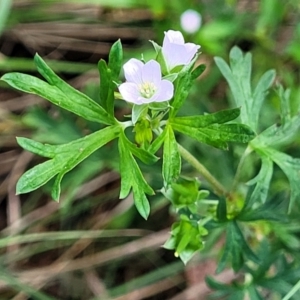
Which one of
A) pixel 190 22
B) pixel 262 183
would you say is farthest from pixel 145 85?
pixel 190 22

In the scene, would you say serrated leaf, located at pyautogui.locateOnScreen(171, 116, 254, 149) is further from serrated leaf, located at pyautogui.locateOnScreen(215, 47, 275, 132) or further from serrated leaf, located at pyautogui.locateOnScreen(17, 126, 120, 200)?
A: serrated leaf, located at pyautogui.locateOnScreen(215, 47, 275, 132)

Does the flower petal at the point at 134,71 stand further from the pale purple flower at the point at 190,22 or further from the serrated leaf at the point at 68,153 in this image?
the pale purple flower at the point at 190,22

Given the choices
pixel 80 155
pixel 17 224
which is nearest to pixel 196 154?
pixel 17 224

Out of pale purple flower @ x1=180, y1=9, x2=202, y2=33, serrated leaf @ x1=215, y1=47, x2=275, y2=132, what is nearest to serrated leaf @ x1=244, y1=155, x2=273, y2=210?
serrated leaf @ x1=215, y1=47, x2=275, y2=132

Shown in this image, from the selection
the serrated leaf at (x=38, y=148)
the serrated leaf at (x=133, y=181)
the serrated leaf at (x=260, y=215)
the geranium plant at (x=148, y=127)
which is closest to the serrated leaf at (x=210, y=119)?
the geranium plant at (x=148, y=127)

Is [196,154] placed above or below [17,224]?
above

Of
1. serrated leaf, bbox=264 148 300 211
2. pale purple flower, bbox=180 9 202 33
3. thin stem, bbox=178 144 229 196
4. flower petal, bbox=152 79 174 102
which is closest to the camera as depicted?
flower petal, bbox=152 79 174 102

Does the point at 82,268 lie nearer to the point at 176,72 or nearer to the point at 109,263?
the point at 109,263
